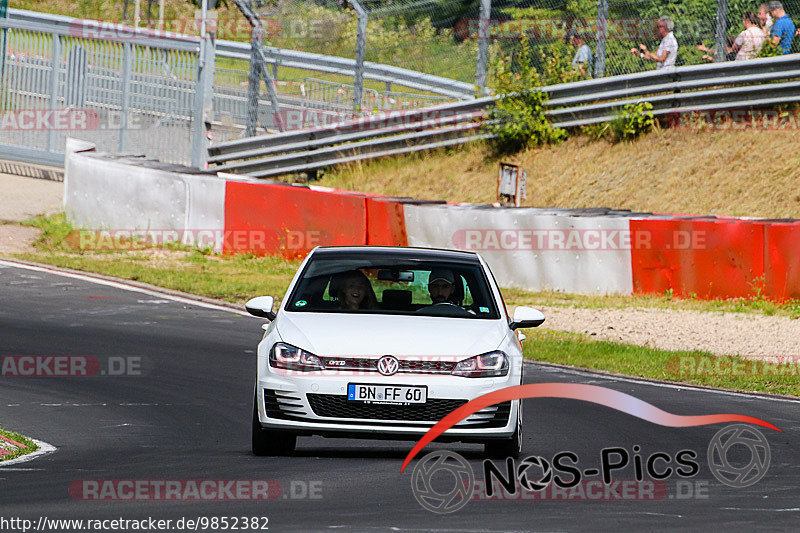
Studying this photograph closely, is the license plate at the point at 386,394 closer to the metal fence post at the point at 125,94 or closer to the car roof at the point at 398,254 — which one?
the car roof at the point at 398,254

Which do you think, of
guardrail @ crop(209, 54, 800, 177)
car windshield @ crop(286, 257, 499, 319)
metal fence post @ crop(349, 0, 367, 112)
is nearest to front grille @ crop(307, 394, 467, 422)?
car windshield @ crop(286, 257, 499, 319)

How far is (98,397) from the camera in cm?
1159

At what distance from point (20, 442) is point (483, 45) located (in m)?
16.5

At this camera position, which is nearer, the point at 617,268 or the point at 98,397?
the point at 98,397

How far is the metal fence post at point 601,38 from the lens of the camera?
2267 centimetres

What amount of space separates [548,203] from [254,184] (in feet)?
17.0

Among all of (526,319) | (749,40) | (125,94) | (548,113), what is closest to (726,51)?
(749,40)

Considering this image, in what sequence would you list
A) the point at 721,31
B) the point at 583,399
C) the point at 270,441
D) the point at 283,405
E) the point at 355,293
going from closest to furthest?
1. the point at 283,405
2. the point at 270,441
3. the point at 355,293
4. the point at 583,399
5. the point at 721,31

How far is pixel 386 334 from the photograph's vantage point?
845 cm

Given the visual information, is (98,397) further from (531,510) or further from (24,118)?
(24,118)

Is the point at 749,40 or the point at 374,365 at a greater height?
the point at 749,40

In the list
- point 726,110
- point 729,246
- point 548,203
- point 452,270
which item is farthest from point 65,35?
point 452,270

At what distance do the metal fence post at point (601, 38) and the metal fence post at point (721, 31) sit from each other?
5.95 feet

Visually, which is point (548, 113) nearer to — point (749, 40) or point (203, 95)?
point (749, 40)
